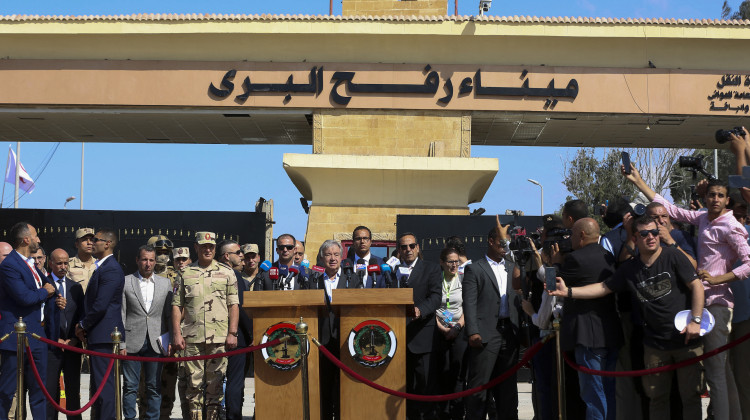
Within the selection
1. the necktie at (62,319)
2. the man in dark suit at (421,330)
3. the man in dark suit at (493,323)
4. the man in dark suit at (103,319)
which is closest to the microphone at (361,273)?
the man in dark suit at (421,330)

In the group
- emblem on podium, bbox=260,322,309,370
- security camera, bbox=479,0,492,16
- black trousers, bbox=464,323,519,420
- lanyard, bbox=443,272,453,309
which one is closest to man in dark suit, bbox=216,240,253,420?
emblem on podium, bbox=260,322,309,370

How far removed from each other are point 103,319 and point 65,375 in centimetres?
83

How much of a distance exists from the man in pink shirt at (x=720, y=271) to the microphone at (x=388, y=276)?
2.30 meters

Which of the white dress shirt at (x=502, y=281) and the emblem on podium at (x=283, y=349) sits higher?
the white dress shirt at (x=502, y=281)

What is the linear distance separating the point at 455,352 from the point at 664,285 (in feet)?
8.25

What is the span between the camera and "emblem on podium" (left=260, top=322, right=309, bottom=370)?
6.84 metres

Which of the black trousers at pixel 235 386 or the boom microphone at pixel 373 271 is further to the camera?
the black trousers at pixel 235 386

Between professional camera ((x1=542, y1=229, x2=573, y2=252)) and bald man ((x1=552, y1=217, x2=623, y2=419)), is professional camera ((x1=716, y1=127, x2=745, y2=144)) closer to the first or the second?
bald man ((x1=552, y1=217, x2=623, y2=419))

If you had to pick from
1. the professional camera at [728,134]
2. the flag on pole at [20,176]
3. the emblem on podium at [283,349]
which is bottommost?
the emblem on podium at [283,349]

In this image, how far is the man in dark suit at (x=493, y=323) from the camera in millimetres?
7871

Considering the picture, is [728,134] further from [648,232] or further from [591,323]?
[591,323]

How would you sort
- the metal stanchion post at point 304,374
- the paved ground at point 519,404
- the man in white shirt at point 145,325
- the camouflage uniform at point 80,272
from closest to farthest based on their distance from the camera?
the metal stanchion post at point 304,374
the man in white shirt at point 145,325
the camouflage uniform at point 80,272
the paved ground at point 519,404

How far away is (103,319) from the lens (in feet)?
26.9

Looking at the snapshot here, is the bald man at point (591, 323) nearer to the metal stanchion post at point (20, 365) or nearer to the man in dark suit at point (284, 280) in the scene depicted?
the man in dark suit at point (284, 280)
